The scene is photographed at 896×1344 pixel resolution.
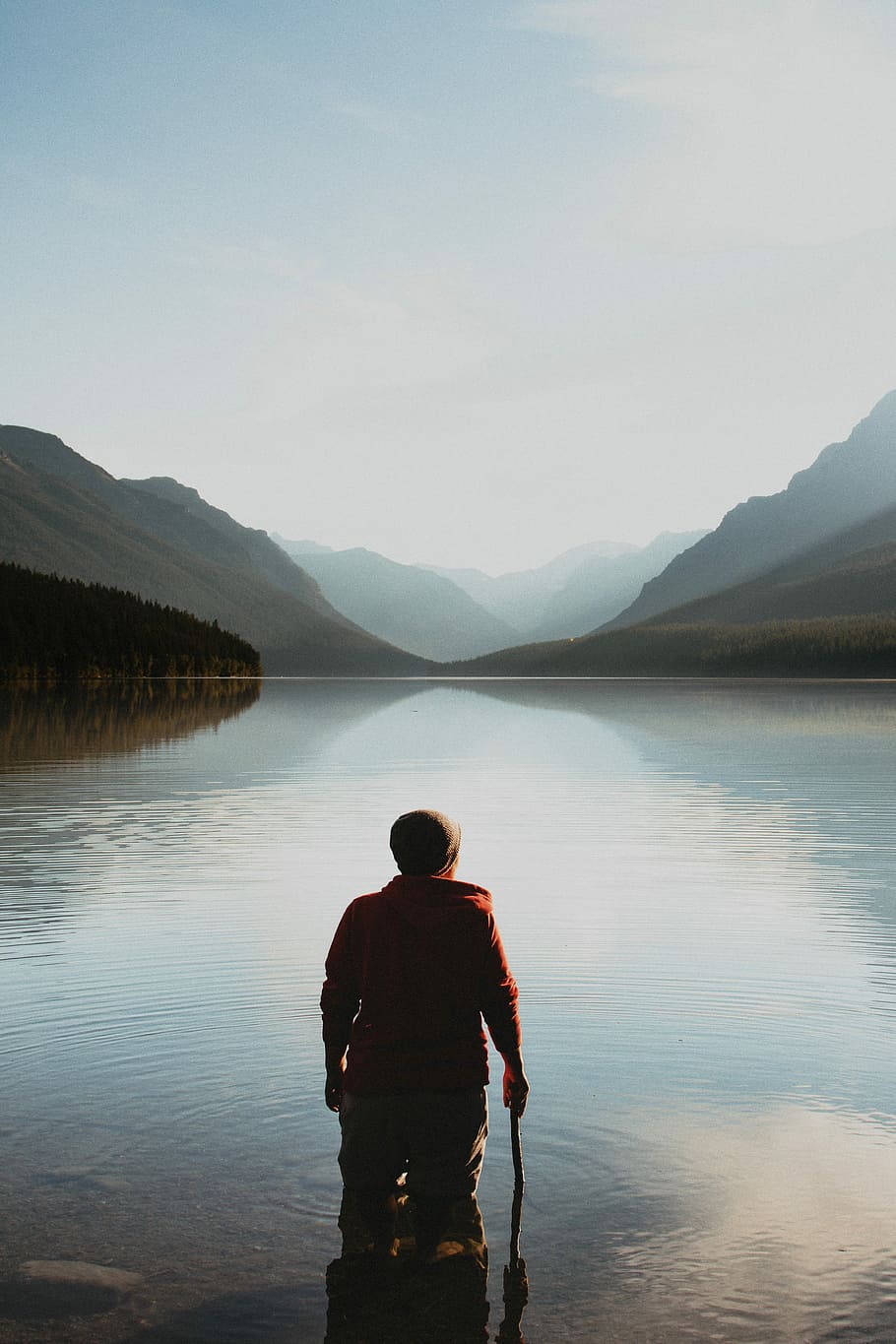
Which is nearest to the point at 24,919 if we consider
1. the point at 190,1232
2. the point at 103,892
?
the point at 103,892

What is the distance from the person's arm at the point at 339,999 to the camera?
692 centimetres

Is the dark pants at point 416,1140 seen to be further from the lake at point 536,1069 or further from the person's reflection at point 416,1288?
the lake at point 536,1069

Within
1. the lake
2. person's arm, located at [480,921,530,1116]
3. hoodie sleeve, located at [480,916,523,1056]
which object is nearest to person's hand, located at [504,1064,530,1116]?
person's arm, located at [480,921,530,1116]

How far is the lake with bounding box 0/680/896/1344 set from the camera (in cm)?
668

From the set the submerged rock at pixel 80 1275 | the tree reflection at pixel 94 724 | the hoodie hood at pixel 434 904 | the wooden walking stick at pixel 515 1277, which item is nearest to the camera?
the wooden walking stick at pixel 515 1277

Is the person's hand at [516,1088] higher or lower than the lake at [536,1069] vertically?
higher

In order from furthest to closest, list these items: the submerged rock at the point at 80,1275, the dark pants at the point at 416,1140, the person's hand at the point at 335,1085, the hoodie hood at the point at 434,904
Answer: the person's hand at the point at 335,1085, the dark pants at the point at 416,1140, the hoodie hood at the point at 434,904, the submerged rock at the point at 80,1275

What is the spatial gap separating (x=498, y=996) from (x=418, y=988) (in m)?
0.37

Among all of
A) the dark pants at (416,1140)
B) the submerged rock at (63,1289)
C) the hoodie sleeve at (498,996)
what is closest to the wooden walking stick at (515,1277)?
the dark pants at (416,1140)

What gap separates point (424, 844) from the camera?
6.81 m

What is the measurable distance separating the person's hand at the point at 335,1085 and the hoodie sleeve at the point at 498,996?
0.74 m

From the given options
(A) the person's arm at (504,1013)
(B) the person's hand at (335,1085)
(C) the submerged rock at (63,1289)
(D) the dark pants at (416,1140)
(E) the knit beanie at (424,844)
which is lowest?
(C) the submerged rock at (63,1289)

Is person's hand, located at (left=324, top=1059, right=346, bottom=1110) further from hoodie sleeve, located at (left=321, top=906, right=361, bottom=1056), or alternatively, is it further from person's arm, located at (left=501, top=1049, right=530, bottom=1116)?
person's arm, located at (left=501, top=1049, right=530, bottom=1116)

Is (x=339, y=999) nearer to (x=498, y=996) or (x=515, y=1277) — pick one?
(x=498, y=996)
